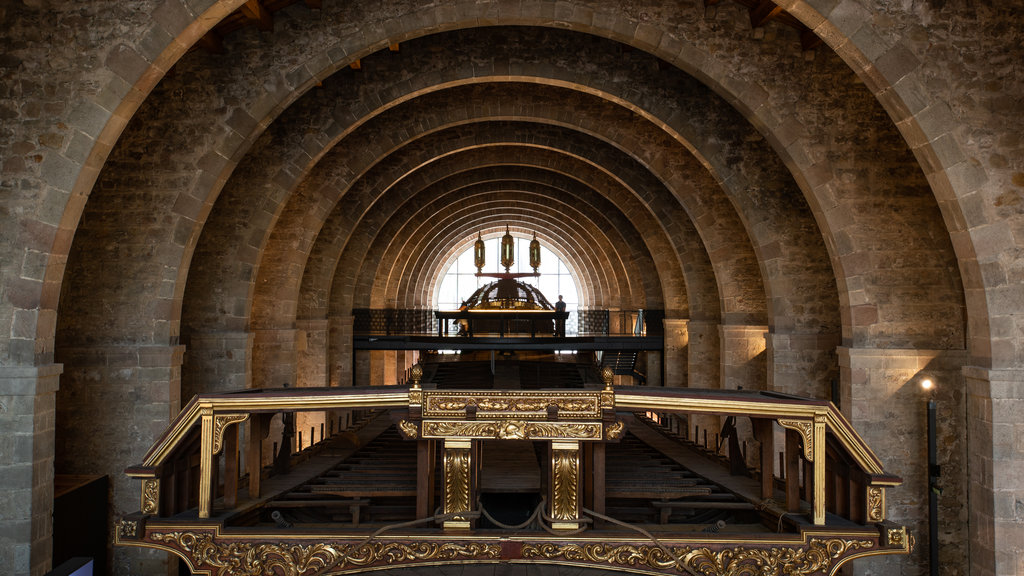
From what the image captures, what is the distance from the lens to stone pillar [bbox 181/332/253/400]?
33.5 ft

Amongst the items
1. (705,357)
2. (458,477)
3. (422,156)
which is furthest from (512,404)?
(422,156)

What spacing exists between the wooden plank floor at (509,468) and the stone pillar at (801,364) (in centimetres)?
401

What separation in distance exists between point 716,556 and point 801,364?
609 cm

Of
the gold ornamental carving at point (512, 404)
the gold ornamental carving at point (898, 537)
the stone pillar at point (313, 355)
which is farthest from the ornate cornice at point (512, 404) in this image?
the stone pillar at point (313, 355)

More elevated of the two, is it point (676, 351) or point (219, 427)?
point (219, 427)

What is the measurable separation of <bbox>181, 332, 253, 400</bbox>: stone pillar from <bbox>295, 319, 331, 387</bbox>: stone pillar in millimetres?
4058

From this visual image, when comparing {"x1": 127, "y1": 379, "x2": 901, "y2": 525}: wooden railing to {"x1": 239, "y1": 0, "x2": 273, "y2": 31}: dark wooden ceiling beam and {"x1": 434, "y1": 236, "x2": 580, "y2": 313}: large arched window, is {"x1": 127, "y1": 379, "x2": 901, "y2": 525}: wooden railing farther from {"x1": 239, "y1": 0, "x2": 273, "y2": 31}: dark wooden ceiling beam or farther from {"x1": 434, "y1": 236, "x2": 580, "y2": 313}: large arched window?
{"x1": 434, "y1": 236, "x2": 580, "y2": 313}: large arched window

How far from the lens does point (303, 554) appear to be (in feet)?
14.9

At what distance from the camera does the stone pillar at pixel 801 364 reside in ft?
32.2

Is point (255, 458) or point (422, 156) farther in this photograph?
point (422, 156)

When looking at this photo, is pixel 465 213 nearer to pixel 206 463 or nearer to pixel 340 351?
pixel 340 351

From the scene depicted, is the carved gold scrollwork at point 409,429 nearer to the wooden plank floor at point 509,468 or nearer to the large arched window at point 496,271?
the wooden plank floor at point 509,468

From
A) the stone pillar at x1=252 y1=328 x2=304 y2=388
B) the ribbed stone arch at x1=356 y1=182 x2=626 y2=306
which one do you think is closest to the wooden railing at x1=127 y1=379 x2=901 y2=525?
the stone pillar at x1=252 y1=328 x2=304 y2=388

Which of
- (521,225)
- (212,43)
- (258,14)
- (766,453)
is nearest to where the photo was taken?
(766,453)
